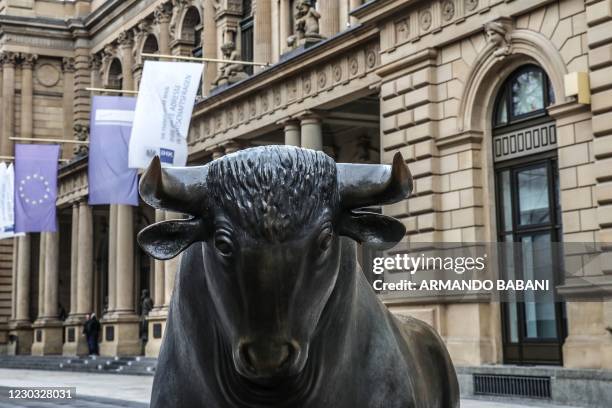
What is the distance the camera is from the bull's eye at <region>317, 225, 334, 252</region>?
241 cm

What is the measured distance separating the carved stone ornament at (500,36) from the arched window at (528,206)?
0.62m

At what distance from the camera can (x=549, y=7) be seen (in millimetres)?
17359

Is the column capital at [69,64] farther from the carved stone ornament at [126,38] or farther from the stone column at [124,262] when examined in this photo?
the stone column at [124,262]

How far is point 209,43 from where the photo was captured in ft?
117

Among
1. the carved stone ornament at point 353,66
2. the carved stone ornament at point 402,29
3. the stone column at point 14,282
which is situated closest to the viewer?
the carved stone ornament at point 402,29

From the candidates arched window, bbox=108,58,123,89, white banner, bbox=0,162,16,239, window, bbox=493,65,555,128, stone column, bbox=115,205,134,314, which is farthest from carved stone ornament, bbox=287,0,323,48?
arched window, bbox=108,58,123,89

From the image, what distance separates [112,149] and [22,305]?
959 inches

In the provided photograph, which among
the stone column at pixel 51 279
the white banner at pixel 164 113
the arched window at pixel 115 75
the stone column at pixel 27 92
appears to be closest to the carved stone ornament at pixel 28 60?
the stone column at pixel 27 92

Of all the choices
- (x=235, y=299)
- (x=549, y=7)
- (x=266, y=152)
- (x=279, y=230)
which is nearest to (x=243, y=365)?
(x=235, y=299)

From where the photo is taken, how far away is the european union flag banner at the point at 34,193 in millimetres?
32938

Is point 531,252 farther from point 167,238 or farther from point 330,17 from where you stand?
point 167,238

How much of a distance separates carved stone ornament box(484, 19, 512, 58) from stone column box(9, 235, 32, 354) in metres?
34.6

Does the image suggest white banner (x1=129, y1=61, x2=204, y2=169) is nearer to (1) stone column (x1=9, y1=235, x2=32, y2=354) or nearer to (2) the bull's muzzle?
(2) the bull's muzzle

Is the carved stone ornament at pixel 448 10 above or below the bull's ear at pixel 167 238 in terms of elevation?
above
